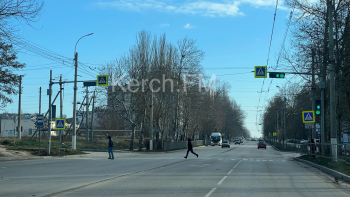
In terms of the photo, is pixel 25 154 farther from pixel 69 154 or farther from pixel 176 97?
pixel 176 97

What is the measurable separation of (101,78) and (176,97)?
26.3 meters

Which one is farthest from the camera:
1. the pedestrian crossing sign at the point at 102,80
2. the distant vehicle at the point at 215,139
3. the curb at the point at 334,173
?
the distant vehicle at the point at 215,139

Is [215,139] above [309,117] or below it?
below

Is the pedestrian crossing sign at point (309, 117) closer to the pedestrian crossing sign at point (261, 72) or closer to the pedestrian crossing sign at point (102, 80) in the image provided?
the pedestrian crossing sign at point (261, 72)

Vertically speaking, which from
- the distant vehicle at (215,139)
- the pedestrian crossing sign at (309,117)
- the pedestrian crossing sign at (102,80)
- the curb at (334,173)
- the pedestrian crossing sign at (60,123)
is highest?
the pedestrian crossing sign at (102,80)

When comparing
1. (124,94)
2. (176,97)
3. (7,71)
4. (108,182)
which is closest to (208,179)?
(108,182)

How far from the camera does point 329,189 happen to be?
12328 mm

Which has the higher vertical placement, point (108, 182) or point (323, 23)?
point (323, 23)

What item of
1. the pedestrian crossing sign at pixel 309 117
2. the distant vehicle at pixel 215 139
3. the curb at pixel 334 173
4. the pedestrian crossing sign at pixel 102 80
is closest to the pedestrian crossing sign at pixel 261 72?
the pedestrian crossing sign at pixel 309 117

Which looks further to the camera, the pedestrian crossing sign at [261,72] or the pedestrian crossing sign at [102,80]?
the pedestrian crossing sign at [102,80]

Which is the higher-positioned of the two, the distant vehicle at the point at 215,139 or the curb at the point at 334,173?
the curb at the point at 334,173

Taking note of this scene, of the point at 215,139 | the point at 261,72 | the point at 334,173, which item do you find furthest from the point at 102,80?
the point at 215,139

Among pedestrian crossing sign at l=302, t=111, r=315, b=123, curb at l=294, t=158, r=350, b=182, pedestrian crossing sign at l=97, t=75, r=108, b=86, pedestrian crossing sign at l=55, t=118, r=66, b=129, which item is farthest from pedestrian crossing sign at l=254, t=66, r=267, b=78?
pedestrian crossing sign at l=55, t=118, r=66, b=129

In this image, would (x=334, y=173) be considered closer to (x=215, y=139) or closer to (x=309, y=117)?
(x=309, y=117)
